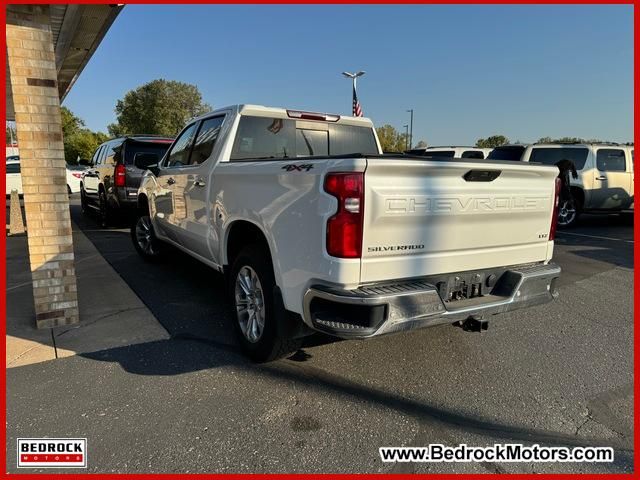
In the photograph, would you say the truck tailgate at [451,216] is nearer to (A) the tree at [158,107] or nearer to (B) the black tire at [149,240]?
(B) the black tire at [149,240]

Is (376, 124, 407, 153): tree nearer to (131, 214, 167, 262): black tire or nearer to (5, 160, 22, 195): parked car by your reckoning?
(5, 160, 22, 195): parked car

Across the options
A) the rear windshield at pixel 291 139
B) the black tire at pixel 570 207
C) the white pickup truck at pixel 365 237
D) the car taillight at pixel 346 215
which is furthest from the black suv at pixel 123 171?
the black tire at pixel 570 207

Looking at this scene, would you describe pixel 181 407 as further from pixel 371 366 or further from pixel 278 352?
pixel 371 366

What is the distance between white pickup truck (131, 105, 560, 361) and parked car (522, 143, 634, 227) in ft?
29.5

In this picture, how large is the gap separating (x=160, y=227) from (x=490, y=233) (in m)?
4.45

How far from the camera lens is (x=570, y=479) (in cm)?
238

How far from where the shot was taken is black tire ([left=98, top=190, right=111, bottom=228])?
10.5 metres

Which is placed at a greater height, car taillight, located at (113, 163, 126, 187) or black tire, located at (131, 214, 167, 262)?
car taillight, located at (113, 163, 126, 187)

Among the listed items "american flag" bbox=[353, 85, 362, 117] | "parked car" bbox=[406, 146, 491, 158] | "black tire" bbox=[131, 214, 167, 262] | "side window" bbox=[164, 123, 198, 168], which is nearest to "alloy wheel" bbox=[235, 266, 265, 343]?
"side window" bbox=[164, 123, 198, 168]

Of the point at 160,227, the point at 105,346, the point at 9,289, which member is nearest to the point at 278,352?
the point at 105,346

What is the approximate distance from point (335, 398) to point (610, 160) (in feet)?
38.2

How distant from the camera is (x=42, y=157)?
397 cm

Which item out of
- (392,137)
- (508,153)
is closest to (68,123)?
(392,137)

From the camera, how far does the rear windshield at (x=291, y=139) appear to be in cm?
427
